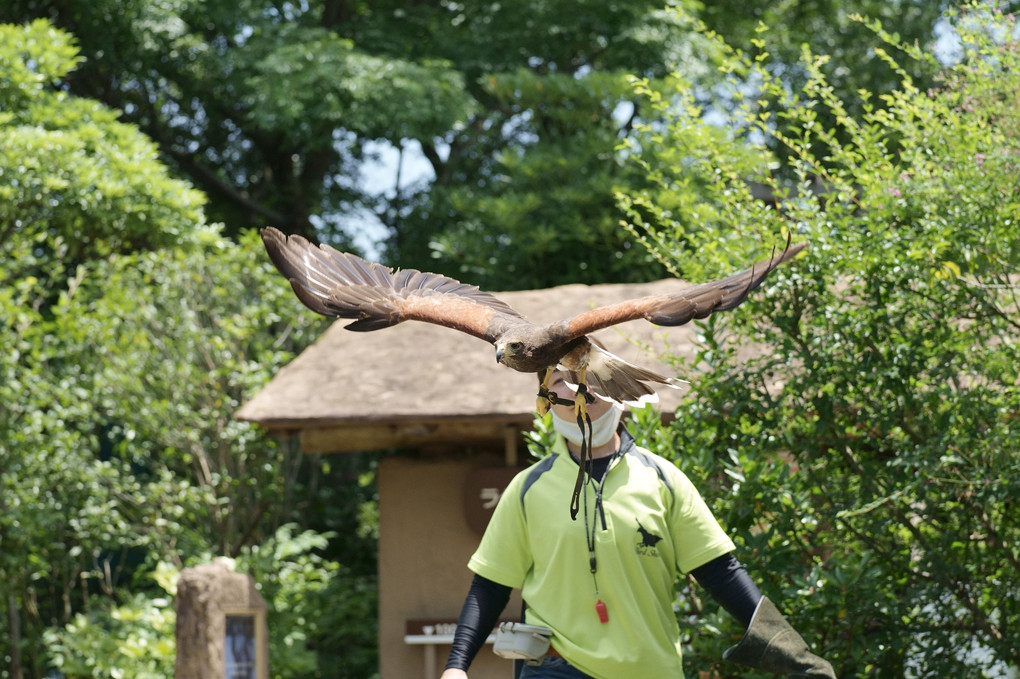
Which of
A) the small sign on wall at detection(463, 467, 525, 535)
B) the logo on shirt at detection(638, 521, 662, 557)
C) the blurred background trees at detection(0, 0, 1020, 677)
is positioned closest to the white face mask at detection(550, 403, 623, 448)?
the logo on shirt at detection(638, 521, 662, 557)

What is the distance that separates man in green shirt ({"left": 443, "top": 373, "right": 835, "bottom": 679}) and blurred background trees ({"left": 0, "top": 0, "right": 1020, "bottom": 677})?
1099 mm

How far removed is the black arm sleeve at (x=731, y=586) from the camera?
315cm

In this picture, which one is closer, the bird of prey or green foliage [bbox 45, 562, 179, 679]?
the bird of prey

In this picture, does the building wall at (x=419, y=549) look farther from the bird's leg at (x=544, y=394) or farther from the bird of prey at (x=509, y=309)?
the bird's leg at (x=544, y=394)

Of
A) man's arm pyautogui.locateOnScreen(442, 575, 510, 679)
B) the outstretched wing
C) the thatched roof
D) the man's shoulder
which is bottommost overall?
man's arm pyautogui.locateOnScreen(442, 575, 510, 679)

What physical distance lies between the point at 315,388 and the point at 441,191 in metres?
5.67

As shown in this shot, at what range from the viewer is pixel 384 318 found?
3586 millimetres

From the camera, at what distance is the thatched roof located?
6.73m

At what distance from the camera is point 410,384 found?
7.11m

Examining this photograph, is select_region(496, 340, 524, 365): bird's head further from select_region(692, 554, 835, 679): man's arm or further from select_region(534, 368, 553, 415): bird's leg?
select_region(692, 554, 835, 679): man's arm

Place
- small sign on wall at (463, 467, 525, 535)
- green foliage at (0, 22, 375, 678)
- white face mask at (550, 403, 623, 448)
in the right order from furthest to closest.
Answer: green foliage at (0, 22, 375, 678)
small sign on wall at (463, 467, 525, 535)
white face mask at (550, 403, 623, 448)

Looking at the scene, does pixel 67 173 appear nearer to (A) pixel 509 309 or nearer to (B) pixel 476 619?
(A) pixel 509 309

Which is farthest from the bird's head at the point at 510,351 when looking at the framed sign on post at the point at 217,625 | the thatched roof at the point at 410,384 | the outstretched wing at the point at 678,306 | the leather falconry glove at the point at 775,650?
the framed sign on post at the point at 217,625

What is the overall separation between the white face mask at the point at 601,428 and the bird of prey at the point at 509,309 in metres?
0.13
